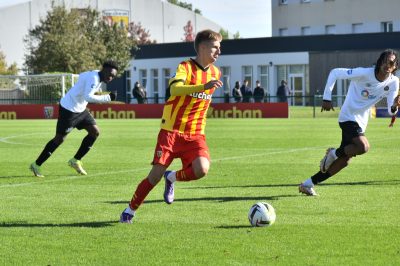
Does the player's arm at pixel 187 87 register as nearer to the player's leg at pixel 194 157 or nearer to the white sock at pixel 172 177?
the player's leg at pixel 194 157

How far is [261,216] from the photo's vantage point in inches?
382

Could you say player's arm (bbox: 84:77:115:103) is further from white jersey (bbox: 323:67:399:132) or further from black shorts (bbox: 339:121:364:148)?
black shorts (bbox: 339:121:364:148)

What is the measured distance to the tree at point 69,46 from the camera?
2685 inches

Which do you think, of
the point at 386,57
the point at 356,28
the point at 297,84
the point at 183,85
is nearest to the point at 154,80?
the point at 297,84

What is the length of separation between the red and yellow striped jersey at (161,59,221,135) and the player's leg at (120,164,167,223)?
1.51ft

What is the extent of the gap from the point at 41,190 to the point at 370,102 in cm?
482

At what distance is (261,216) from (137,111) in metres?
39.4

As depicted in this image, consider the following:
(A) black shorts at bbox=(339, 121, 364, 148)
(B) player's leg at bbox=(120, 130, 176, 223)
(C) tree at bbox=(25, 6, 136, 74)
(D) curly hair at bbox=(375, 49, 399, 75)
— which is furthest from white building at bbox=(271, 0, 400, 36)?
(B) player's leg at bbox=(120, 130, 176, 223)

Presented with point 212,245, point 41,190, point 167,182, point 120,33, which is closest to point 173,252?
point 212,245

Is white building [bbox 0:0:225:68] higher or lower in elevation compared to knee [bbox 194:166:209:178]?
higher

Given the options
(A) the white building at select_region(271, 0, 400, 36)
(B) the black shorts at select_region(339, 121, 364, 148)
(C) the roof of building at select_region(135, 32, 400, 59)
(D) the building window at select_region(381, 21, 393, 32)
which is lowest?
(B) the black shorts at select_region(339, 121, 364, 148)

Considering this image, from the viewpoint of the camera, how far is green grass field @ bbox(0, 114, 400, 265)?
8.24m

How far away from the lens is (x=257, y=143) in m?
25.1

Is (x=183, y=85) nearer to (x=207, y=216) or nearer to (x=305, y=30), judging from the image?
(x=207, y=216)
